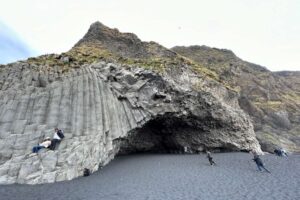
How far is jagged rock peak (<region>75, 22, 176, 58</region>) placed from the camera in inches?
1913

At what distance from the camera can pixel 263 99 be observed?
91.8m

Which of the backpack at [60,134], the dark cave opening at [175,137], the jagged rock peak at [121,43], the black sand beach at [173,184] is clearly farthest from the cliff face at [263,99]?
the backpack at [60,134]

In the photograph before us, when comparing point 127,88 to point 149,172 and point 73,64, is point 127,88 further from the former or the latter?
point 149,172

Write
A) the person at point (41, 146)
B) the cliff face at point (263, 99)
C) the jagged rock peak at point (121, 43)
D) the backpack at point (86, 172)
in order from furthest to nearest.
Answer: the cliff face at point (263, 99) < the jagged rock peak at point (121, 43) < the backpack at point (86, 172) < the person at point (41, 146)

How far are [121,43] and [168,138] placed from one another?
692 inches

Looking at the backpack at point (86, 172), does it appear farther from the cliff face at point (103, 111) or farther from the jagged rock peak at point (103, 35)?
the jagged rock peak at point (103, 35)

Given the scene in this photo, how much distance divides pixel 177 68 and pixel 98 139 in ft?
52.5

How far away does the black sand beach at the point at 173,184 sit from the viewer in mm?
18719

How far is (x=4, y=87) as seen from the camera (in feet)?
105

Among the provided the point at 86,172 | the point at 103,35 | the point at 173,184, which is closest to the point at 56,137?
the point at 86,172

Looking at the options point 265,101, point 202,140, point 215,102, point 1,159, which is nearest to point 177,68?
point 215,102

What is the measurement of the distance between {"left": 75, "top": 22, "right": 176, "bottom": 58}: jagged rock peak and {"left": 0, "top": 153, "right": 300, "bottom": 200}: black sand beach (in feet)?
71.4

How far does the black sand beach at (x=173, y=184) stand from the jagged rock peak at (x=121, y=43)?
71.4ft

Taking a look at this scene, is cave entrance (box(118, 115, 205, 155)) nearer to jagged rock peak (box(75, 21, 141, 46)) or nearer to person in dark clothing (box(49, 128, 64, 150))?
person in dark clothing (box(49, 128, 64, 150))
